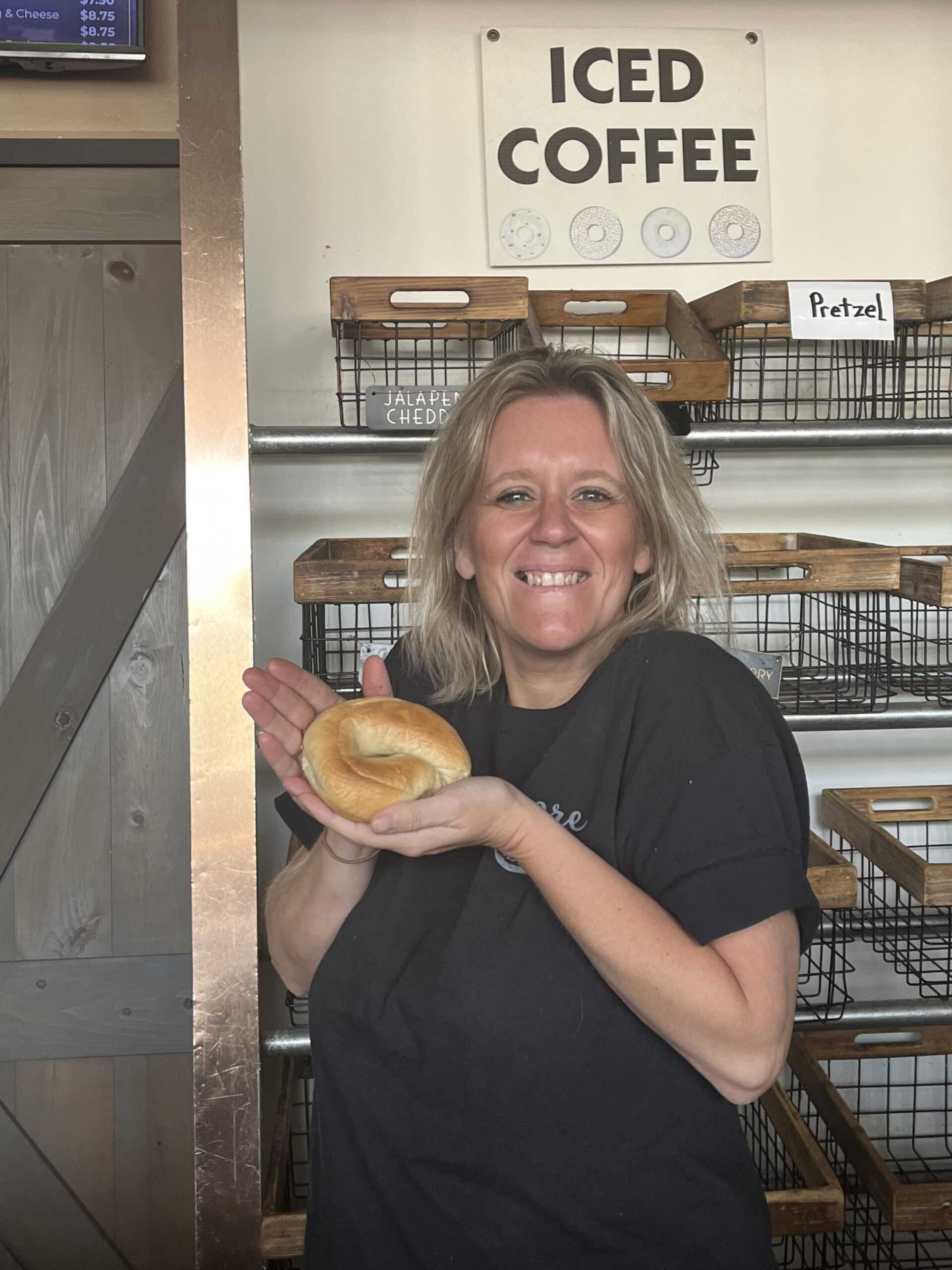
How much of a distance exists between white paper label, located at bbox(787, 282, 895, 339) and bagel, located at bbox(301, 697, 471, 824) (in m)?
1.05

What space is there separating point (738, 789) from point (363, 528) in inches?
58.2

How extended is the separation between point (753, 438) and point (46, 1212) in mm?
2172

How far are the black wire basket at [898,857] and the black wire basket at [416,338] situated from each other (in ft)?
3.51

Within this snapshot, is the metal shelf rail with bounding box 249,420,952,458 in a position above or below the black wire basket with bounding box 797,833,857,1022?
above

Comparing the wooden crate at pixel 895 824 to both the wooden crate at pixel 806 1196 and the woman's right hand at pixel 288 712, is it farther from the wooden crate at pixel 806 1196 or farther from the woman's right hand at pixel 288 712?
the woman's right hand at pixel 288 712

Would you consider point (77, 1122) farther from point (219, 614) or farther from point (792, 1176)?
point (219, 614)

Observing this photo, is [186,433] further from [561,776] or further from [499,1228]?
[499,1228]

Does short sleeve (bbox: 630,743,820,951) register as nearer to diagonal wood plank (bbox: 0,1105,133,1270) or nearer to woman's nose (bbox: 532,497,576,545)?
woman's nose (bbox: 532,497,576,545)

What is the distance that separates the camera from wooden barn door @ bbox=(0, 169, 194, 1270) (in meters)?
2.38

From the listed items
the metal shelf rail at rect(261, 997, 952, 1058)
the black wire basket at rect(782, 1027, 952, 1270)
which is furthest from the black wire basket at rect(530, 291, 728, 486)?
the black wire basket at rect(782, 1027, 952, 1270)

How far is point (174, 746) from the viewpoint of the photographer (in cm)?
244

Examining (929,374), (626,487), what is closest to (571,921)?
(626,487)

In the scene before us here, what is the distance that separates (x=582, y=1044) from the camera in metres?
1.01

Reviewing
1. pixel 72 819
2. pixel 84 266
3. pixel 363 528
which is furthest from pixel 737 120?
pixel 72 819
